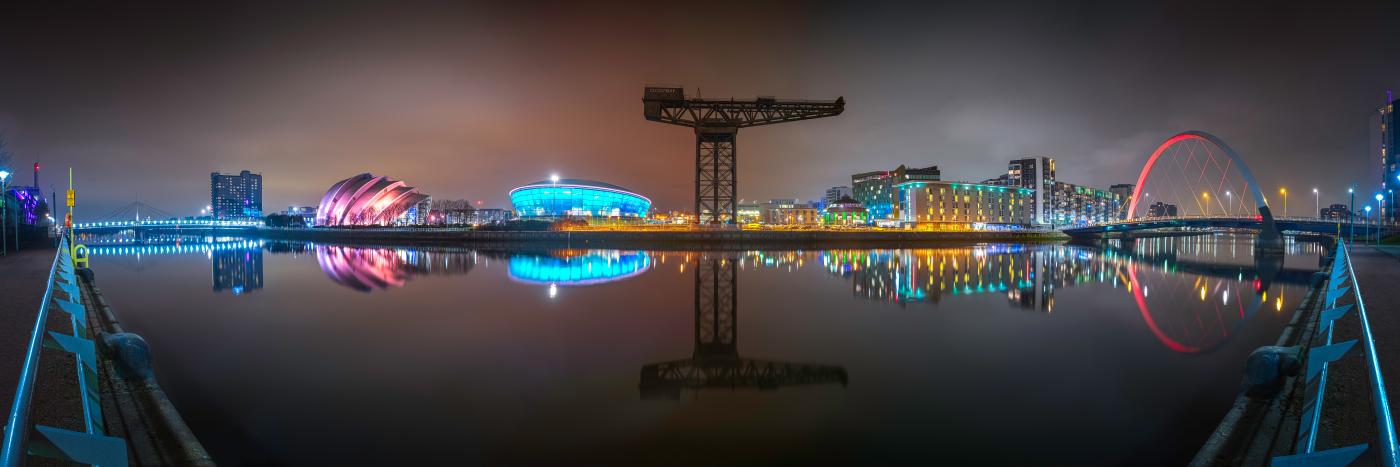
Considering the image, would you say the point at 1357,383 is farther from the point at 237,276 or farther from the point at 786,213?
the point at 786,213

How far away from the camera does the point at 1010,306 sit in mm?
11289

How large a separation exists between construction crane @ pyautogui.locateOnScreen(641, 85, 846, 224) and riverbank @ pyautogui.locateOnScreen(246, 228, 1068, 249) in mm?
5373

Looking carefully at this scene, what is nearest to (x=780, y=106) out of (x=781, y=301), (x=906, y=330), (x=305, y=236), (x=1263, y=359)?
(x=781, y=301)

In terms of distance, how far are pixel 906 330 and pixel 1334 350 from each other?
553 cm

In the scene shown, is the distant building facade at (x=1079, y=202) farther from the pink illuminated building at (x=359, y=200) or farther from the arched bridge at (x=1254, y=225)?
the pink illuminated building at (x=359, y=200)

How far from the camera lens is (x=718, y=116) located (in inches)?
1036

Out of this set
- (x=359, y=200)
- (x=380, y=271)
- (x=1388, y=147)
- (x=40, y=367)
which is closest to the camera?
(x=40, y=367)

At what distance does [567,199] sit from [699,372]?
2527 inches

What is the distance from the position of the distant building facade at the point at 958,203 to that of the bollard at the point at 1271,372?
8283 centimetres

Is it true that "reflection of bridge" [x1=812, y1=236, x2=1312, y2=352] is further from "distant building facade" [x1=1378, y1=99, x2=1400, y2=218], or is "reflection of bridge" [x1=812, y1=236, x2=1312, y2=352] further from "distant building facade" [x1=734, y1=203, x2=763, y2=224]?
"distant building facade" [x1=734, y1=203, x2=763, y2=224]

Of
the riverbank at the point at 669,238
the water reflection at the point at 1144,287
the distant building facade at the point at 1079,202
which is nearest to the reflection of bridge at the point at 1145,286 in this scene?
the water reflection at the point at 1144,287

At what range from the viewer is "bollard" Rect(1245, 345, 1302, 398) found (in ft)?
15.1

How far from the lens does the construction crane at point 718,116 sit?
25.0m

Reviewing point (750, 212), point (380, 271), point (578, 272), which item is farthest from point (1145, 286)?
point (750, 212)
